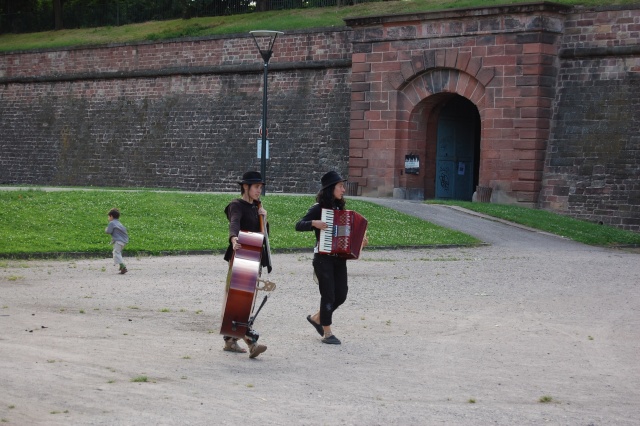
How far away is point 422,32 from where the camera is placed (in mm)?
33250

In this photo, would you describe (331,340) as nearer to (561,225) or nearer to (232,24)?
(561,225)

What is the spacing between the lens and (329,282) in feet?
38.7

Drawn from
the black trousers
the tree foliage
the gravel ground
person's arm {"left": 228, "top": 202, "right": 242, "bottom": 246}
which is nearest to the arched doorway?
the tree foliage

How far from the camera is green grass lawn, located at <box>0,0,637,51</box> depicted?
122 ft

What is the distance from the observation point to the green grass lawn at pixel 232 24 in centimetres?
3728

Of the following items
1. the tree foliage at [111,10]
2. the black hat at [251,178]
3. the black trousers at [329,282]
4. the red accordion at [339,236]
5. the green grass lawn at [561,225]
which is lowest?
the green grass lawn at [561,225]

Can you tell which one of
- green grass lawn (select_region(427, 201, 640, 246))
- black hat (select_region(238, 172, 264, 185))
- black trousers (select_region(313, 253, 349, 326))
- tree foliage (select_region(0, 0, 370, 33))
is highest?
tree foliage (select_region(0, 0, 370, 33))

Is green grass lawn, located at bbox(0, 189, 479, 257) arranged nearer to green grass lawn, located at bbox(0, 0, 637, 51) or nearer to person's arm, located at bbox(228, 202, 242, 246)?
green grass lawn, located at bbox(0, 0, 637, 51)

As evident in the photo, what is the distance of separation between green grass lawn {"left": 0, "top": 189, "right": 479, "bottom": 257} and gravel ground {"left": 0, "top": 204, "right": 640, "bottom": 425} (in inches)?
112

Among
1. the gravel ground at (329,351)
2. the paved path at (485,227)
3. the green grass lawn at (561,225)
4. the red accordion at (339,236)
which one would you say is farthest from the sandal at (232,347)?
the green grass lawn at (561,225)

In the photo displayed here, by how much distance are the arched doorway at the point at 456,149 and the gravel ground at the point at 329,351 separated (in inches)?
665

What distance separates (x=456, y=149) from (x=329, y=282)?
24.7 metres

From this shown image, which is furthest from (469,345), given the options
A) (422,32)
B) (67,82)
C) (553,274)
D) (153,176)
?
(67,82)

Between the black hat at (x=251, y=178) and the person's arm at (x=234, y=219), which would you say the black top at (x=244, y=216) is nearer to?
the person's arm at (x=234, y=219)
